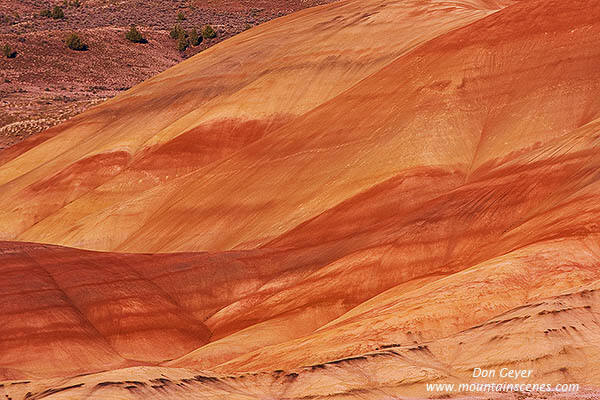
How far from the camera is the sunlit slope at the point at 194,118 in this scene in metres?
58.2

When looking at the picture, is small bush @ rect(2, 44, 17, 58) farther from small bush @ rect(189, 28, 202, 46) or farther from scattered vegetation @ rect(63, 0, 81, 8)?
scattered vegetation @ rect(63, 0, 81, 8)

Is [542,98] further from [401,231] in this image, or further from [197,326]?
[197,326]

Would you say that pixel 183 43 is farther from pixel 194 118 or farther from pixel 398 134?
pixel 398 134

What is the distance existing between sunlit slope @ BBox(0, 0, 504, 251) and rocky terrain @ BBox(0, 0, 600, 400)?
163mm

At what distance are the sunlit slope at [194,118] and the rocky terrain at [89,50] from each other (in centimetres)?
1866

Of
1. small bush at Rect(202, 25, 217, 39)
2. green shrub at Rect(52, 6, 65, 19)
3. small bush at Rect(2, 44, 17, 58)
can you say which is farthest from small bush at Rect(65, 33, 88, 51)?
green shrub at Rect(52, 6, 65, 19)

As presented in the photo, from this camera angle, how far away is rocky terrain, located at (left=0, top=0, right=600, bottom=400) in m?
23.5

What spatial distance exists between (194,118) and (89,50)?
170 ft

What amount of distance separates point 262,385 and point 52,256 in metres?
19.5

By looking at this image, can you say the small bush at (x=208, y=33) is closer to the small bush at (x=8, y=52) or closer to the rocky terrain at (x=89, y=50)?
the rocky terrain at (x=89, y=50)

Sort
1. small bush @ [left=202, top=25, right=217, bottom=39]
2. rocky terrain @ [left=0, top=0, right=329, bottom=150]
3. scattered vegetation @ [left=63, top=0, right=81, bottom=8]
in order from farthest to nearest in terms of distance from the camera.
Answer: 1. scattered vegetation @ [left=63, top=0, right=81, bottom=8]
2. small bush @ [left=202, top=25, right=217, bottom=39]
3. rocky terrain @ [left=0, top=0, right=329, bottom=150]

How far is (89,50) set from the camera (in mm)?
110750

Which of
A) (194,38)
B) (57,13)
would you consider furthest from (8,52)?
(57,13)

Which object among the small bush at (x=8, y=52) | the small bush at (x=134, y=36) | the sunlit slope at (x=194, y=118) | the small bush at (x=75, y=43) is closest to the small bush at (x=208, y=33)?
the small bush at (x=134, y=36)
